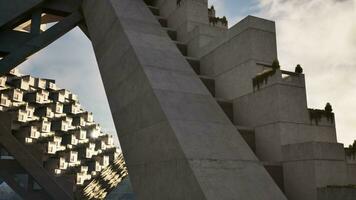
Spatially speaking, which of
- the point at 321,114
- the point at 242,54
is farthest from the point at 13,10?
the point at 321,114

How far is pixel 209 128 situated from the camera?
23.2 feet

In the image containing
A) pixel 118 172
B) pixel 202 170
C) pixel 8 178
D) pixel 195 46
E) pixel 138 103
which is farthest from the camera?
pixel 118 172

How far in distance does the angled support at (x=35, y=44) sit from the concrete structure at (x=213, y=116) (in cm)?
286

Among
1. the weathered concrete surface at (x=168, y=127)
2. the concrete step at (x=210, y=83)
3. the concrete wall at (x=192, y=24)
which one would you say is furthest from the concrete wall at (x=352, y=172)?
the concrete wall at (x=192, y=24)

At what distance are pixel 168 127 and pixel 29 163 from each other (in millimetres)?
17777

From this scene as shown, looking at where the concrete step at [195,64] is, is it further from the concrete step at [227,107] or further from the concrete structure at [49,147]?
the concrete structure at [49,147]

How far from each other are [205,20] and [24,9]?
7.41m

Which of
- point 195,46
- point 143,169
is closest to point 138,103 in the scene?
point 143,169

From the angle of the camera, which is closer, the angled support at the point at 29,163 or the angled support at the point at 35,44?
the angled support at the point at 35,44

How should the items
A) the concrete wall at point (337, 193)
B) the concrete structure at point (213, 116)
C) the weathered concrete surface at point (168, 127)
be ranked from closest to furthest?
the weathered concrete surface at point (168, 127)
the concrete structure at point (213, 116)
the concrete wall at point (337, 193)

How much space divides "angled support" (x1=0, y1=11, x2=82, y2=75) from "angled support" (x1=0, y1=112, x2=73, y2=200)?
856 cm

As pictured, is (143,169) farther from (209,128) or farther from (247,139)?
(247,139)

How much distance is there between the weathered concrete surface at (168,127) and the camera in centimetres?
585

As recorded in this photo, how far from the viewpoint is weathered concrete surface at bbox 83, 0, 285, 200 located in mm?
5852
